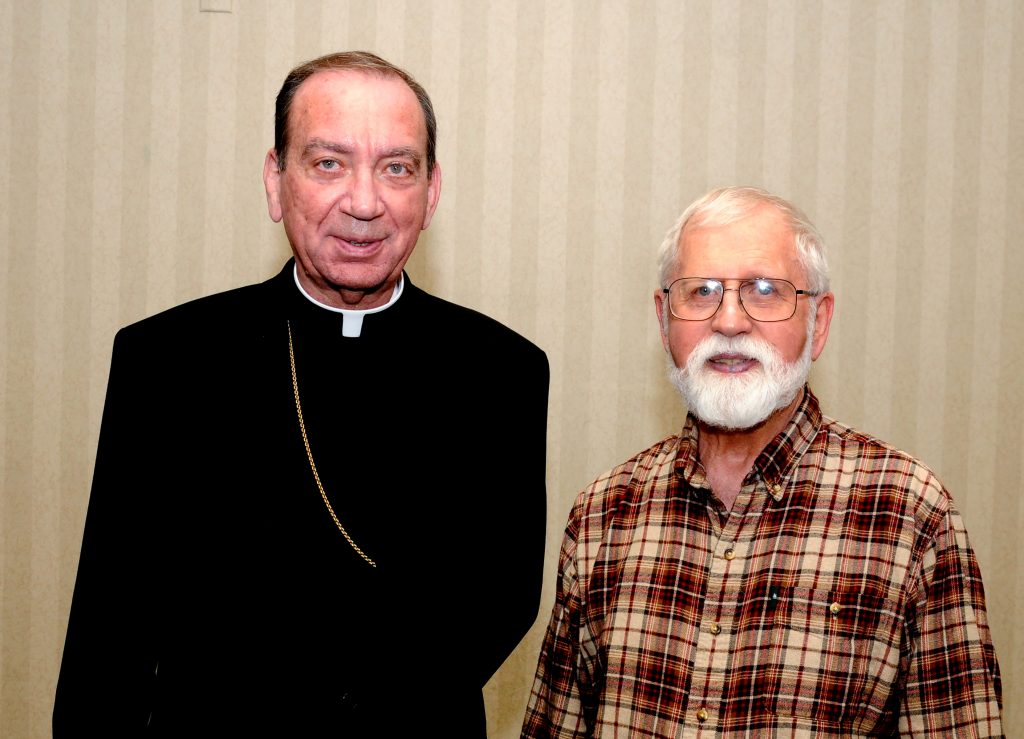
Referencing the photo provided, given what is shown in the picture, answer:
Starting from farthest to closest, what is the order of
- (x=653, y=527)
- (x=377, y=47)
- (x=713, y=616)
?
(x=377, y=47), (x=653, y=527), (x=713, y=616)

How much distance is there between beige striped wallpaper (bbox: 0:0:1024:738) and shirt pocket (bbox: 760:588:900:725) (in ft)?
4.55

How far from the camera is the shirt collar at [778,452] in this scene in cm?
203

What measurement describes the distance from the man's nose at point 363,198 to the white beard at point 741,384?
0.63m

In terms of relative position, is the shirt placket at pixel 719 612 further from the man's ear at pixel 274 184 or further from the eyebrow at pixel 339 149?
the man's ear at pixel 274 184

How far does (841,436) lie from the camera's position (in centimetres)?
209

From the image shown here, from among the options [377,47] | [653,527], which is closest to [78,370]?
[377,47]

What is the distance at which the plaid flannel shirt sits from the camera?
1.87m

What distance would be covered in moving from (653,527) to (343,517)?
22.5 inches

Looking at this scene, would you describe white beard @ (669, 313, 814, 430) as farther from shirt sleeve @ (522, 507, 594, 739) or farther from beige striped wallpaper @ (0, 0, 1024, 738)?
beige striped wallpaper @ (0, 0, 1024, 738)

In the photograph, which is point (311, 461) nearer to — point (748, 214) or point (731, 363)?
point (731, 363)

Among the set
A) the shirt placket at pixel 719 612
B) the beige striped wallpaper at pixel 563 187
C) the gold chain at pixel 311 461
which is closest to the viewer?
the shirt placket at pixel 719 612

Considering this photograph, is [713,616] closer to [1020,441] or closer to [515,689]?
[515,689]

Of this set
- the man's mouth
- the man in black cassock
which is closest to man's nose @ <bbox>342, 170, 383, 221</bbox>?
the man in black cassock

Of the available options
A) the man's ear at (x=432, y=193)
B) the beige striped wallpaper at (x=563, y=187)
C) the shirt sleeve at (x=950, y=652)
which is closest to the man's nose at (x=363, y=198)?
the man's ear at (x=432, y=193)
